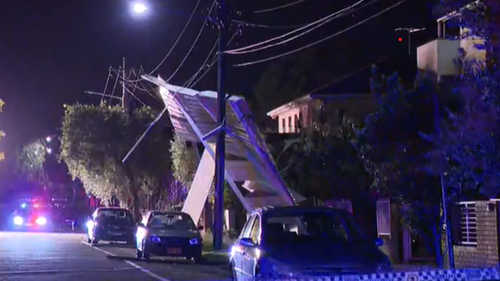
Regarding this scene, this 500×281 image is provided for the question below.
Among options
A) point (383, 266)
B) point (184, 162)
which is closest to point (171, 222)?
point (184, 162)

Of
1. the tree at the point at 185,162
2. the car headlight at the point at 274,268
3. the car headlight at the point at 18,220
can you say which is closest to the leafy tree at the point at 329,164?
the tree at the point at 185,162

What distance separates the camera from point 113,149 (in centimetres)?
4669

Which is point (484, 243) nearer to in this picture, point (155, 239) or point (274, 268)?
point (274, 268)

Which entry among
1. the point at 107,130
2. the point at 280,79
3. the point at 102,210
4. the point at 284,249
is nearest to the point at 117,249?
the point at 102,210

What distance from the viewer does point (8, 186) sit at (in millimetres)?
93250

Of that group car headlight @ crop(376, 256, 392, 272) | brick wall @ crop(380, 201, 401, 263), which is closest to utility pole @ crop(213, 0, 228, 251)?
brick wall @ crop(380, 201, 401, 263)

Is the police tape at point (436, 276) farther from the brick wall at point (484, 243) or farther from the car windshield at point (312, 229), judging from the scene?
the brick wall at point (484, 243)

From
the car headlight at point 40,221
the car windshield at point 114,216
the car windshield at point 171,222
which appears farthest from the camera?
the car headlight at point 40,221

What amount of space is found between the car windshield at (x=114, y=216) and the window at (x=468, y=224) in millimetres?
18747

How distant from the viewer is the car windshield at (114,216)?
114 ft

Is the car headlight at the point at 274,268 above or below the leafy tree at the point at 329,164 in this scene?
below

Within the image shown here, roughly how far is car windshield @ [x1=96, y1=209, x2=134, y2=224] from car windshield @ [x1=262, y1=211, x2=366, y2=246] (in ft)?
71.5

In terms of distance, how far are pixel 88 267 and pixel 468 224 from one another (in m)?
9.68

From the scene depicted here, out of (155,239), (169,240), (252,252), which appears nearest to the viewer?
(252,252)
